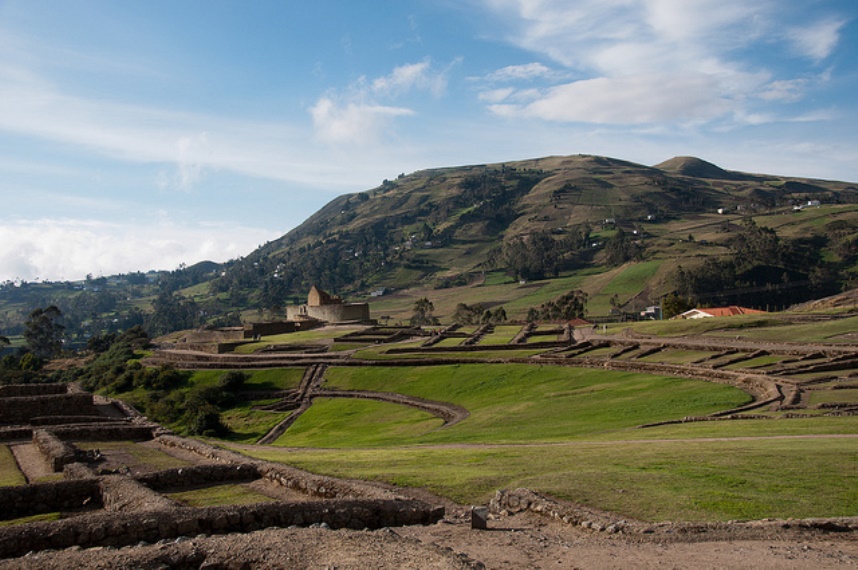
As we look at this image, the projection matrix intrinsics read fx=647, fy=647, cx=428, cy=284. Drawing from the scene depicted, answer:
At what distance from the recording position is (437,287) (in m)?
180

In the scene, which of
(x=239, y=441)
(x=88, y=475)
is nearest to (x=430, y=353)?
(x=239, y=441)

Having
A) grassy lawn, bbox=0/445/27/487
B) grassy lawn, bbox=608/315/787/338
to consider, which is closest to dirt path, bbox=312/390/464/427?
grassy lawn, bbox=0/445/27/487

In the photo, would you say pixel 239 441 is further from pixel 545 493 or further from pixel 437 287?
pixel 437 287

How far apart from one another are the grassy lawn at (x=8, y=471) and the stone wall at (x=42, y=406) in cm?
754

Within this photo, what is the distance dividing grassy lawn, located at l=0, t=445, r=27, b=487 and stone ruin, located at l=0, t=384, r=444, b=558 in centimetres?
90

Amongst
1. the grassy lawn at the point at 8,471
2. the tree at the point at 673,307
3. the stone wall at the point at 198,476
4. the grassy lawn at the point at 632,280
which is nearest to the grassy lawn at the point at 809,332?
the tree at the point at 673,307

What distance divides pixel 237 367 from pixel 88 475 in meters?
39.0

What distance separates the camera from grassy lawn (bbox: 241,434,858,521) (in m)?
11.8

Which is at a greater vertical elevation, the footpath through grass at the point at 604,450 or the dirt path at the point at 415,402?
the footpath through grass at the point at 604,450

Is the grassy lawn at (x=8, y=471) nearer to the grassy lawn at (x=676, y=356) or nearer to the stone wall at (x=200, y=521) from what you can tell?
the stone wall at (x=200, y=521)

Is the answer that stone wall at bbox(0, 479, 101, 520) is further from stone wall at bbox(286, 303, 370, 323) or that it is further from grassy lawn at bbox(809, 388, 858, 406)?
stone wall at bbox(286, 303, 370, 323)

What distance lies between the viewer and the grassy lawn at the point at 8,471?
1764cm

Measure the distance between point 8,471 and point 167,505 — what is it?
1021cm

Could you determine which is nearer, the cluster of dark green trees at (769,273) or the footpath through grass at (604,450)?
the footpath through grass at (604,450)
